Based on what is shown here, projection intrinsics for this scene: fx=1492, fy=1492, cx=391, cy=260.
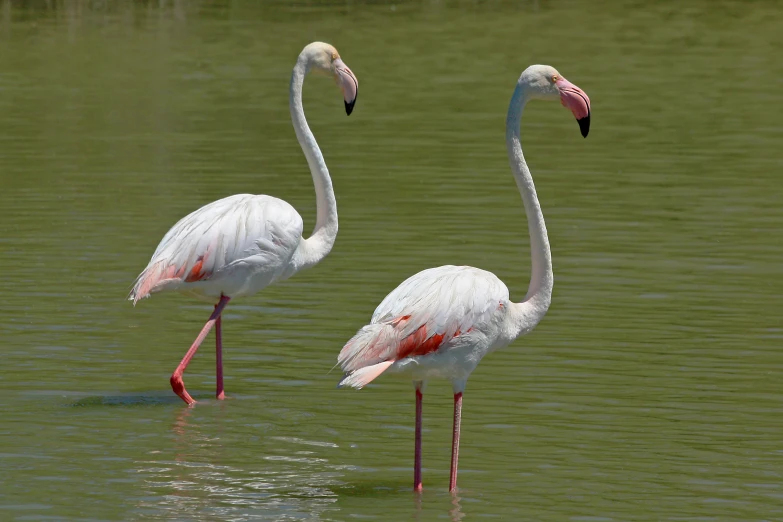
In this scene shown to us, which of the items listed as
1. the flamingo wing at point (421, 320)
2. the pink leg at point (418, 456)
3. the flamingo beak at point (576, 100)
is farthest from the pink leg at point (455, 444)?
the flamingo beak at point (576, 100)

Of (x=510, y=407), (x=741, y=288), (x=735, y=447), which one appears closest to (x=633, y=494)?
(x=735, y=447)

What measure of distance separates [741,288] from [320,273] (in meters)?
3.01

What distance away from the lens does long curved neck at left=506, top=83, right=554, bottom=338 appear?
6785mm

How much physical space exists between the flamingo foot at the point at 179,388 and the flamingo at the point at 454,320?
5.65 ft

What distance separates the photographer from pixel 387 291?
1016 centimetres

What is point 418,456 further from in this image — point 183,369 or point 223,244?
point 223,244

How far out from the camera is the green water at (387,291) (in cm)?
680

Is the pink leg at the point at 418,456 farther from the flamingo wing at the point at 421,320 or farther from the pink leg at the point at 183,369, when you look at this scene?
the pink leg at the point at 183,369

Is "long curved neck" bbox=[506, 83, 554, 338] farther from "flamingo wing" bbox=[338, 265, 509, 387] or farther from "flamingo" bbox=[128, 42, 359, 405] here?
"flamingo" bbox=[128, 42, 359, 405]

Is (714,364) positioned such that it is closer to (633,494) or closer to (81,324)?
(633,494)

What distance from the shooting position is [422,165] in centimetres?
1521

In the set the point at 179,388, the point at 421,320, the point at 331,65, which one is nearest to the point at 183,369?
the point at 179,388

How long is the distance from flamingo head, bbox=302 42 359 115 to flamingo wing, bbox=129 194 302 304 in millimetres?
931

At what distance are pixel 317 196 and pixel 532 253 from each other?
2.15 m
